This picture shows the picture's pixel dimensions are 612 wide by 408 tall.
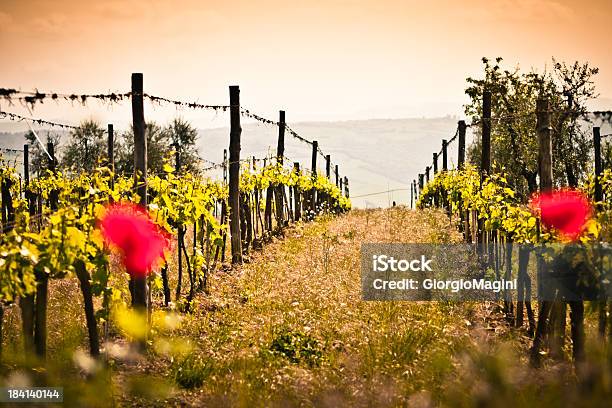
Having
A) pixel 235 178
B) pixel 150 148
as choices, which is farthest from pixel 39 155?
pixel 235 178

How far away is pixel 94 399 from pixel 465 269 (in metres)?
10.7

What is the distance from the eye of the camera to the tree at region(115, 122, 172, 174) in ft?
160

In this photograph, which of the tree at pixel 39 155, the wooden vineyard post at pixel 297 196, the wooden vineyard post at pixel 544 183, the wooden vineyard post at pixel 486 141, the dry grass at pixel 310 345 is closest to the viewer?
the dry grass at pixel 310 345

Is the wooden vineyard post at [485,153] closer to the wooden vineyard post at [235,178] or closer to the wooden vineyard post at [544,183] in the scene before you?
the wooden vineyard post at [544,183]

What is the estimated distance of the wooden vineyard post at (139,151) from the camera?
299 inches

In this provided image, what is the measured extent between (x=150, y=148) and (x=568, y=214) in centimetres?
4731

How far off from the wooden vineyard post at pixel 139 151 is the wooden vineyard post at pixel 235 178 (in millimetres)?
4678

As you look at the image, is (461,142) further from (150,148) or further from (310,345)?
(150,148)

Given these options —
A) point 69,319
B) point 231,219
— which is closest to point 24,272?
point 69,319

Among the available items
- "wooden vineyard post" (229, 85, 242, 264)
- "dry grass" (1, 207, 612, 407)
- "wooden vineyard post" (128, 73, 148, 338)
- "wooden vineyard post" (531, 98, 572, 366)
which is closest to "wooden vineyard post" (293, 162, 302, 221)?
"wooden vineyard post" (229, 85, 242, 264)

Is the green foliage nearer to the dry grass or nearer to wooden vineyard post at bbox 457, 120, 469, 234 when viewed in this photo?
the dry grass

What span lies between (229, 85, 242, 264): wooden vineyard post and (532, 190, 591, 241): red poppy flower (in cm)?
709

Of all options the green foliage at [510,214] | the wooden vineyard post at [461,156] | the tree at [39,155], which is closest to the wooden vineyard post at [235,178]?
the green foliage at [510,214]

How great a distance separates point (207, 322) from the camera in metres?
8.45
